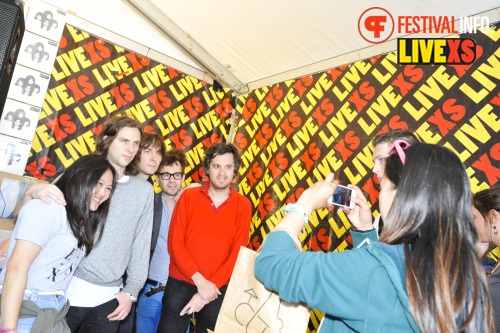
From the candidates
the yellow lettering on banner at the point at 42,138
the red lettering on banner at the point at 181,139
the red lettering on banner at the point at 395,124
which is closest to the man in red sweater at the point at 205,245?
the red lettering on banner at the point at 395,124

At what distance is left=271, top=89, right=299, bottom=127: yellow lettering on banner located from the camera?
3.74m

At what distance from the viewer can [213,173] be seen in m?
2.47

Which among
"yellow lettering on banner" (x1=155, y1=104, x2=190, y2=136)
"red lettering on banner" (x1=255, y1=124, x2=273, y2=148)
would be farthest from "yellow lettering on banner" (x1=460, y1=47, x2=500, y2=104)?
"yellow lettering on banner" (x1=155, y1=104, x2=190, y2=136)

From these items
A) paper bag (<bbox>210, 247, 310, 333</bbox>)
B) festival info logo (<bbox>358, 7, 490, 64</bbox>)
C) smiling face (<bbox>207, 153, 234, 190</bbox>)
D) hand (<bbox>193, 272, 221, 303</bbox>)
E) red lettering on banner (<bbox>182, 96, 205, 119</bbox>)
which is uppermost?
festival info logo (<bbox>358, 7, 490, 64</bbox>)

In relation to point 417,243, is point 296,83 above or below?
above

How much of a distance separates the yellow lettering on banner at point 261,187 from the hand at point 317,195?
2.71 meters

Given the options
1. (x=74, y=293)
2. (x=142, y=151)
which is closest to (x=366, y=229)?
(x=74, y=293)

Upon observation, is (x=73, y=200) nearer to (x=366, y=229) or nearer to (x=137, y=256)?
(x=137, y=256)

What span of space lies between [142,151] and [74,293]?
1.09m

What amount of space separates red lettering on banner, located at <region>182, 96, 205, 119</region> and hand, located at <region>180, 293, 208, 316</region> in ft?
7.60

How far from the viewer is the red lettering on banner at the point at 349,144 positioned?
10.1 feet

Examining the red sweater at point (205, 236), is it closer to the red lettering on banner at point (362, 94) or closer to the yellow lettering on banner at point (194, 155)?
the red lettering on banner at point (362, 94)

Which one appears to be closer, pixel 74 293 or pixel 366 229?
pixel 366 229

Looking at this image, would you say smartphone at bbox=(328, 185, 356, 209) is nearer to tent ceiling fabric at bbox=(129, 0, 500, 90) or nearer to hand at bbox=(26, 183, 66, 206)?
hand at bbox=(26, 183, 66, 206)
